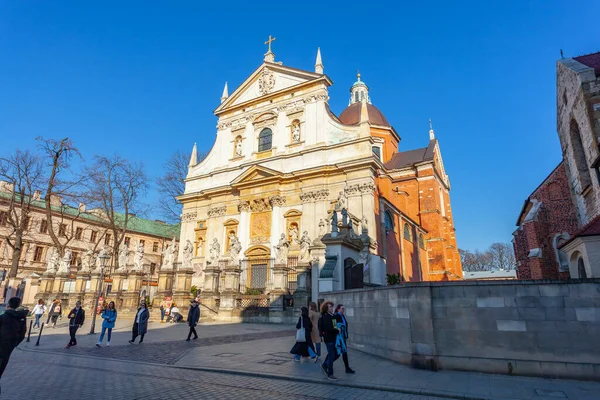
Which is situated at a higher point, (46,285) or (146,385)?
(46,285)

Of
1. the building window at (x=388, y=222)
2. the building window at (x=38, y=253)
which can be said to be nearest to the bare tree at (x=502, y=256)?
the building window at (x=388, y=222)

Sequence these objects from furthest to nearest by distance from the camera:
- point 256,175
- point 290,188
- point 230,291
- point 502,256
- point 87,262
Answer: point 502,256
point 256,175
point 290,188
point 87,262
point 230,291

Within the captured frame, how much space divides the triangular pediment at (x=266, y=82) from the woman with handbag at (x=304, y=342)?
24.2 meters

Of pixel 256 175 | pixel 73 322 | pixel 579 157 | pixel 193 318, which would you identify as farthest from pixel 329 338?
pixel 256 175

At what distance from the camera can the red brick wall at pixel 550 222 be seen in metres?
19.4

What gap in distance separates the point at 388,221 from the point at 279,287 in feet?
42.3

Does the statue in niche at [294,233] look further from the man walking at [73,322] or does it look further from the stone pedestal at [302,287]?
the man walking at [73,322]

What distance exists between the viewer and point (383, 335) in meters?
8.63

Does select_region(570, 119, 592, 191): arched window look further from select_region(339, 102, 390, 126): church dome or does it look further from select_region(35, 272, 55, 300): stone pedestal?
select_region(35, 272, 55, 300): stone pedestal

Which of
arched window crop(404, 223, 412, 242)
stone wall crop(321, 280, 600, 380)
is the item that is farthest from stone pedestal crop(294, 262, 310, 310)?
arched window crop(404, 223, 412, 242)

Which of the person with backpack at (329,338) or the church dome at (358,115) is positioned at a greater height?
the church dome at (358,115)

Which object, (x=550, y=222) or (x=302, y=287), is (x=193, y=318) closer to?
(x=302, y=287)

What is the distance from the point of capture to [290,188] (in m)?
27.9

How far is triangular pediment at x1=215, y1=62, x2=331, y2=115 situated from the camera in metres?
30.2
